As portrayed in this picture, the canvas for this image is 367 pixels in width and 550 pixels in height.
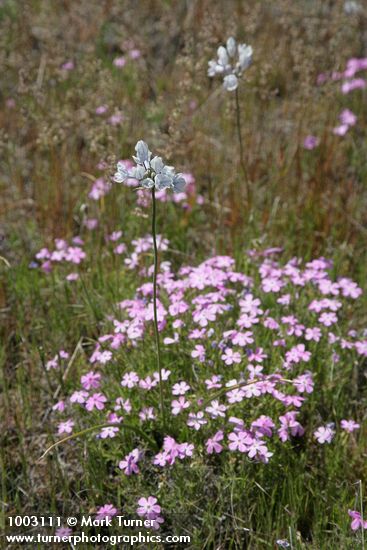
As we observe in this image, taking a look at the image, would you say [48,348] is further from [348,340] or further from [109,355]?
[348,340]

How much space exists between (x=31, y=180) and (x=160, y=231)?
1.20 meters

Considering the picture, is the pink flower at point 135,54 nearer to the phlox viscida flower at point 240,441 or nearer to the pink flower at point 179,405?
the pink flower at point 179,405

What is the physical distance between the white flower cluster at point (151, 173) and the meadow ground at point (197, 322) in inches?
25.6

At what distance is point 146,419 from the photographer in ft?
8.66

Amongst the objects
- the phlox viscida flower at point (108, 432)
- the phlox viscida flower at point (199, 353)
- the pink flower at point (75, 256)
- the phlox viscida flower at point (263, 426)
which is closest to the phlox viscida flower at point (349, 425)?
the phlox viscida flower at point (263, 426)

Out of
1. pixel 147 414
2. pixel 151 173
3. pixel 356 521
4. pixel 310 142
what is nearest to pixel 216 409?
pixel 147 414

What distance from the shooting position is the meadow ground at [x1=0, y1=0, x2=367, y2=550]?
2.51m

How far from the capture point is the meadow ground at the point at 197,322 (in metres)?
2.51

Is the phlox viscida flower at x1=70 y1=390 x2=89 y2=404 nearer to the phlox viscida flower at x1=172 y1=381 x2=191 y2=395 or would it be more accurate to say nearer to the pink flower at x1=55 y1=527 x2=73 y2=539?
the phlox viscida flower at x1=172 y1=381 x2=191 y2=395

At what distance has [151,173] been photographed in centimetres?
212

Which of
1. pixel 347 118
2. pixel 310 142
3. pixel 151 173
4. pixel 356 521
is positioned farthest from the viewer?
pixel 347 118

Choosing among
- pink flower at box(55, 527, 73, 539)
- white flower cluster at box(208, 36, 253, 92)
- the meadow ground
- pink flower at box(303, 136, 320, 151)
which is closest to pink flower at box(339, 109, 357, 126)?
the meadow ground

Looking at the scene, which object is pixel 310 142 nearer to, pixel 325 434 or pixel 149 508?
pixel 325 434

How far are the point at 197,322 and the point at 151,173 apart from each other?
1074mm
